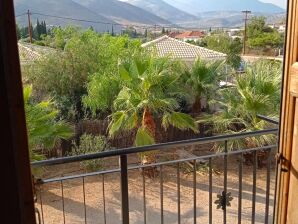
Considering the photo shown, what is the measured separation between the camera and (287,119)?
974 mm

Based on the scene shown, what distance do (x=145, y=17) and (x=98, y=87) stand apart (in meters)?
19.5

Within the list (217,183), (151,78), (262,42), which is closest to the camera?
(151,78)

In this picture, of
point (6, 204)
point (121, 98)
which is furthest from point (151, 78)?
point (6, 204)

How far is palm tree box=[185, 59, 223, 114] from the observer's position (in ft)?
24.5

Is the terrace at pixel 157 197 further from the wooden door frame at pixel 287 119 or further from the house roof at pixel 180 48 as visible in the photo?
the house roof at pixel 180 48

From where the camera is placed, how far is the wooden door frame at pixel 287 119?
0.92 m

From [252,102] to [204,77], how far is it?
1.87m

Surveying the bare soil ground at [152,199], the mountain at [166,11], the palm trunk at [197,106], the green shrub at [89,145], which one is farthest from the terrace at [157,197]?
the mountain at [166,11]

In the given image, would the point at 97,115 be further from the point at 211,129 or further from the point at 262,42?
the point at 262,42

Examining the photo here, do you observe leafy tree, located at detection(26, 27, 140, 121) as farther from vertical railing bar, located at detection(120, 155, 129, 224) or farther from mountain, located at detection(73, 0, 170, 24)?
mountain, located at detection(73, 0, 170, 24)

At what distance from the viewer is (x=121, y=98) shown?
6117 mm

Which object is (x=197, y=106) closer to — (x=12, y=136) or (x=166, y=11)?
(x=12, y=136)

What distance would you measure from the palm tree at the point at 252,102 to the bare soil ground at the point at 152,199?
0.93 metres

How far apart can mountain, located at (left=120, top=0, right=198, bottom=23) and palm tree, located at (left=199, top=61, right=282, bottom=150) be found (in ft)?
78.1
